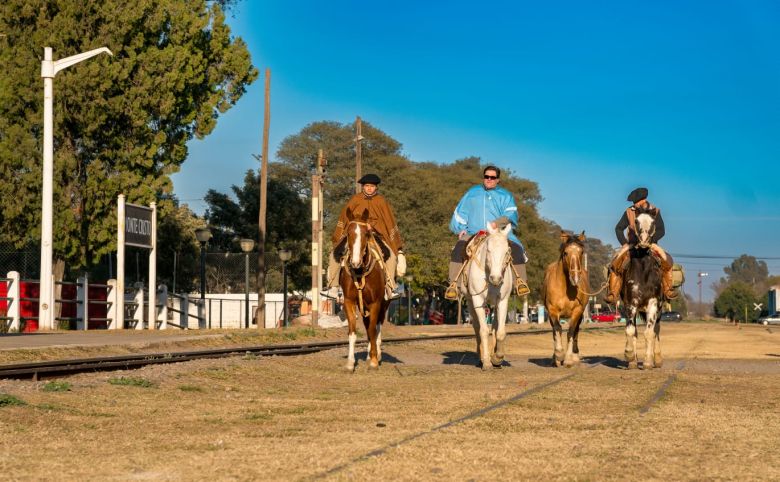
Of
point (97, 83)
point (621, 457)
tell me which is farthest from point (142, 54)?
point (621, 457)

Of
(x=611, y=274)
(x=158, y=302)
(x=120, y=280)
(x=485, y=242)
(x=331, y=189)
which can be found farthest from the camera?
(x=331, y=189)

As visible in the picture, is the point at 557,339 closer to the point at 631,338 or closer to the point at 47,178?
the point at 631,338

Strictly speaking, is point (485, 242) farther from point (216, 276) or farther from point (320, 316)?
point (216, 276)

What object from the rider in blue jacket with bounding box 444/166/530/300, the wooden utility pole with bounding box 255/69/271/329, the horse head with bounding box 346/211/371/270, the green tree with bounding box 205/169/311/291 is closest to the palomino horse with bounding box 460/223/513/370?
the rider in blue jacket with bounding box 444/166/530/300

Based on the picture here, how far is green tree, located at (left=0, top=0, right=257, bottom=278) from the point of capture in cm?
3800

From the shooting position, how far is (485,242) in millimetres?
16719

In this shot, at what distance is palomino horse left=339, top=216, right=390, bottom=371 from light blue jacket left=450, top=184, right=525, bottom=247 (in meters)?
1.64

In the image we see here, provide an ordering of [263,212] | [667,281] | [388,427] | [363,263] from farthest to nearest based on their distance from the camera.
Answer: [263,212]
[667,281]
[363,263]
[388,427]

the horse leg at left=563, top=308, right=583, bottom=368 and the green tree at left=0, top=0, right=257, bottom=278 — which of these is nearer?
the horse leg at left=563, top=308, right=583, bottom=368

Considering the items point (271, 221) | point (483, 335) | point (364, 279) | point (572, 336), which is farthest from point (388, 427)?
point (271, 221)

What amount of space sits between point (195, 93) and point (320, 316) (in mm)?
9656

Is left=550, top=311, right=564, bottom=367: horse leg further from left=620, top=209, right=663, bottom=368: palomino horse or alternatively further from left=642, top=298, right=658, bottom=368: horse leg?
left=642, top=298, right=658, bottom=368: horse leg

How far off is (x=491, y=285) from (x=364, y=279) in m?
1.95

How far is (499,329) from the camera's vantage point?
679 inches
